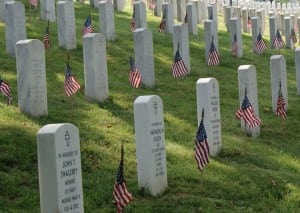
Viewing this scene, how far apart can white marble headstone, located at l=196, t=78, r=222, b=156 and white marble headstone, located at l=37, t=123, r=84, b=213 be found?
4710 mm

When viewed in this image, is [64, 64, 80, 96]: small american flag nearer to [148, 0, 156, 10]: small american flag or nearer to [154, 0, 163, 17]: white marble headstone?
[154, 0, 163, 17]: white marble headstone

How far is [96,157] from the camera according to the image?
37.7ft

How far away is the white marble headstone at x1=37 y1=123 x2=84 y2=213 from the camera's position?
8.23m

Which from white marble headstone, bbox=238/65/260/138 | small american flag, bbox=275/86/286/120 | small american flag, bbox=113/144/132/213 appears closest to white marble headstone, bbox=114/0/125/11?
small american flag, bbox=275/86/286/120

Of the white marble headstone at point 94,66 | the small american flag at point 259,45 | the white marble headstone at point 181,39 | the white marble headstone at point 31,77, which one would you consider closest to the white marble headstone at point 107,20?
the white marble headstone at point 181,39

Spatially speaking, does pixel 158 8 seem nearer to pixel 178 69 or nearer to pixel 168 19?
pixel 168 19

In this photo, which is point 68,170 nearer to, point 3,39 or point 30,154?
point 30,154

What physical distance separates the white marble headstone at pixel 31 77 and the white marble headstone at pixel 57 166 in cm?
472

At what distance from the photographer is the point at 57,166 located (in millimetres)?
8281

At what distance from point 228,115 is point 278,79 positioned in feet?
5.48

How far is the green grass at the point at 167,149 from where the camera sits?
407 inches

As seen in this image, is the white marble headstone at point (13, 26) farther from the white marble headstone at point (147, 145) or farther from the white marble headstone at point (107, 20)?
the white marble headstone at point (147, 145)

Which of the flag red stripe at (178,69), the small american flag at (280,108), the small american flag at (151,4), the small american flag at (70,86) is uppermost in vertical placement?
the small american flag at (151,4)

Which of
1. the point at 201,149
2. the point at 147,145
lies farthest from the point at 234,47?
the point at 147,145
